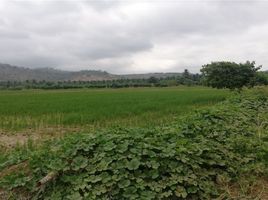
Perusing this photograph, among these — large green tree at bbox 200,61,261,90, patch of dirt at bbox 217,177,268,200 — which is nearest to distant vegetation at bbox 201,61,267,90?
large green tree at bbox 200,61,261,90

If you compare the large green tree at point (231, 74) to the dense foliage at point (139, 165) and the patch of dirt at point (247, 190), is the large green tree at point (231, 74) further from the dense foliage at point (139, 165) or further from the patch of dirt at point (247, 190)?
the patch of dirt at point (247, 190)

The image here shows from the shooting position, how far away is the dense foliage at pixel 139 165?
3.85 meters

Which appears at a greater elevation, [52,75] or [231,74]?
[231,74]

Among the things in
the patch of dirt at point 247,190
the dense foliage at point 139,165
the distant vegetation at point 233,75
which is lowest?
the patch of dirt at point 247,190

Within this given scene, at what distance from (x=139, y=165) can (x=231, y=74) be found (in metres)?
21.5

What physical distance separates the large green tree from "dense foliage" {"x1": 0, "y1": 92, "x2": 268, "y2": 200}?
19.6m

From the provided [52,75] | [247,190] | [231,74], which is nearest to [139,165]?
[247,190]

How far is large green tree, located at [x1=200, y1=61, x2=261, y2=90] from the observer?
24.3m

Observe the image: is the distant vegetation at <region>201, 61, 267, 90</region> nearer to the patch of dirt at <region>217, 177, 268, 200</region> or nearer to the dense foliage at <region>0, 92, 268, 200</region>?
the dense foliage at <region>0, 92, 268, 200</region>

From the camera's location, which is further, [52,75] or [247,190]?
[52,75]

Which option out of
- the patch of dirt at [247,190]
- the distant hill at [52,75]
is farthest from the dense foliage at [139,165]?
the distant hill at [52,75]

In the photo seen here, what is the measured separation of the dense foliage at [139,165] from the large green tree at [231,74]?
19.6 metres

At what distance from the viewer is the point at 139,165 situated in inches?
159

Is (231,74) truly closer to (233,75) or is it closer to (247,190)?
(233,75)
